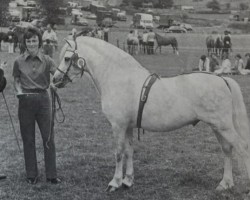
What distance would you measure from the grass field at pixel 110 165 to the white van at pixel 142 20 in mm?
34344

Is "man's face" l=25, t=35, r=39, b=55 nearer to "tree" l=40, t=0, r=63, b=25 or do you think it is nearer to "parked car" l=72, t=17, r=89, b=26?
"tree" l=40, t=0, r=63, b=25

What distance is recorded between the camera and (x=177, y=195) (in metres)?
6.84

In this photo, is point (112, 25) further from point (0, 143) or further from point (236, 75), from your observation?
point (0, 143)

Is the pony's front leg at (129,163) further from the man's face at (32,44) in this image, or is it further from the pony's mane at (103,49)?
the man's face at (32,44)

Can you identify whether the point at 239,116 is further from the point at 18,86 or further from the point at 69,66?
the point at 18,86

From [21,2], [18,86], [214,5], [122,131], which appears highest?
[18,86]

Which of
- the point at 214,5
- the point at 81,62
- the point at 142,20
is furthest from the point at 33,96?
the point at 142,20

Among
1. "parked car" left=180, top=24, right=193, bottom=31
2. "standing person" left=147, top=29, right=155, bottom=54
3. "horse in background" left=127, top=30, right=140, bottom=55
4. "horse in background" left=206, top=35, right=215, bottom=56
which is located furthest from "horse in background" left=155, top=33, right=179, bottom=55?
"parked car" left=180, top=24, right=193, bottom=31

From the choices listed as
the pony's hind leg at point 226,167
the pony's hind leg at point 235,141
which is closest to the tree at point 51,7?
the pony's hind leg at point 226,167

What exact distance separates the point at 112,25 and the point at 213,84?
1727 inches

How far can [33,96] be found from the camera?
712 centimetres

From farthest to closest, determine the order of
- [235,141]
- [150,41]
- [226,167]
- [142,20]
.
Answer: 1. [142,20]
2. [150,41]
3. [226,167]
4. [235,141]

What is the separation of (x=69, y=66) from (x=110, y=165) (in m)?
2.16

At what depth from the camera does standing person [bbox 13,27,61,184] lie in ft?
23.1
